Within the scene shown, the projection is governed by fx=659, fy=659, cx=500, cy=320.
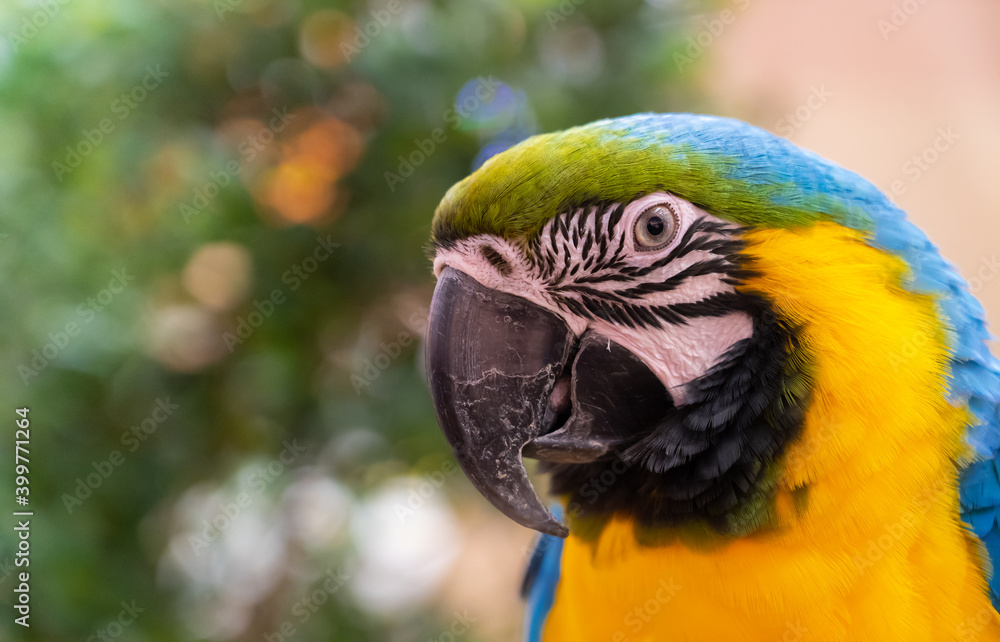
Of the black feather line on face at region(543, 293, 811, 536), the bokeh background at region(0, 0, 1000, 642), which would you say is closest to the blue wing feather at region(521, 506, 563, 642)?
the black feather line on face at region(543, 293, 811, 536)

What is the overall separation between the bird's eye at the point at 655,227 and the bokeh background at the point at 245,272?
2.97 feet

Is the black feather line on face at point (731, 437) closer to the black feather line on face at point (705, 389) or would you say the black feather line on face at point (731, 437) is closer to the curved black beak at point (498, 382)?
the black feather line on face at point (705, 389)

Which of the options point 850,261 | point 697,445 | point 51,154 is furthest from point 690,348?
point 51,154

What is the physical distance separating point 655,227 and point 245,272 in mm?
1406

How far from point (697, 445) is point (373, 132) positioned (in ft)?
4.61

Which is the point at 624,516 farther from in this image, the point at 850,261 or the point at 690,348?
the point at 850,261

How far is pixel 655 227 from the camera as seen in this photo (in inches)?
35.7

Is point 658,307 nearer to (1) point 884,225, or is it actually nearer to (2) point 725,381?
(2) point 725,381

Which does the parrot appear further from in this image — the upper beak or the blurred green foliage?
the blurred green foliage

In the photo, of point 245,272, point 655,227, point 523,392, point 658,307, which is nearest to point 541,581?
point 523,392

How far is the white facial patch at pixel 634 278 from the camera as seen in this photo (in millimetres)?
901

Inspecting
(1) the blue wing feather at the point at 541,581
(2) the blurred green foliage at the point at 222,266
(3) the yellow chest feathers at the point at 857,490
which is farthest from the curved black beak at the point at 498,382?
(2) the blurred green foliage at the point at 222,266

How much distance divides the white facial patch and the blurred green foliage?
2.87ft

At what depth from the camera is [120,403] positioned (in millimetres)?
1851
